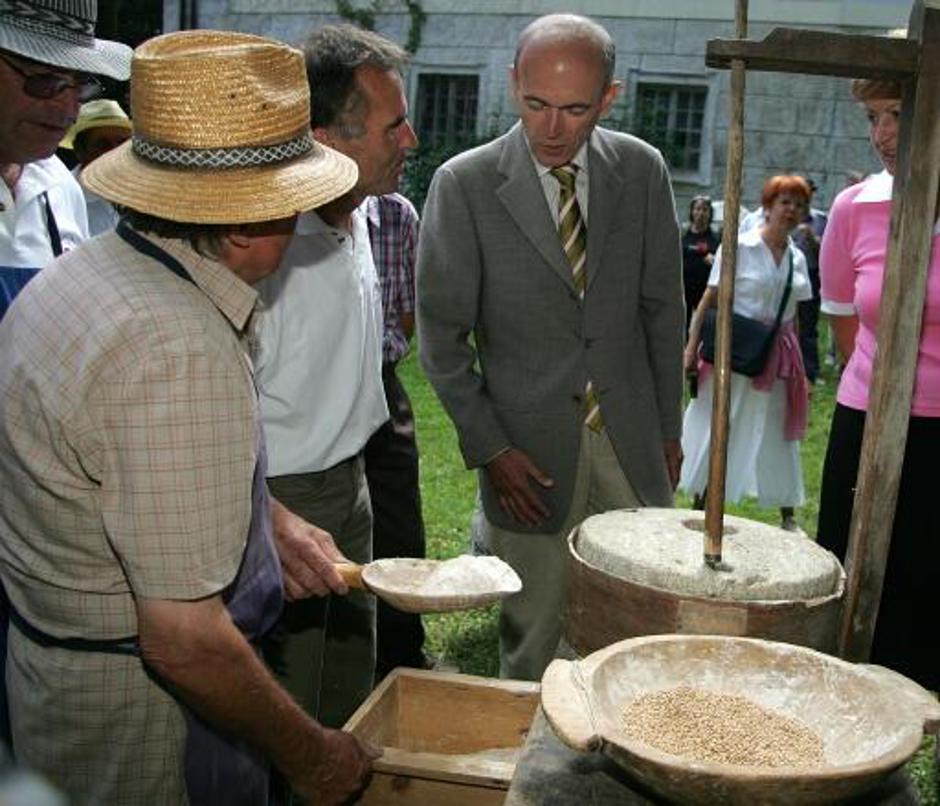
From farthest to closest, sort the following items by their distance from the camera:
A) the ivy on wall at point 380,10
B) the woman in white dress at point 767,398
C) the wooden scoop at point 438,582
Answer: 1. the ivy on wall at point 380,10
2. the woman in white dress at point 767,398
3. the wooden scoop at point 438,582

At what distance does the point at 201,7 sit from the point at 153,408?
58.8ft

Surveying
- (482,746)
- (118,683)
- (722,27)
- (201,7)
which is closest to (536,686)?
(482,746)

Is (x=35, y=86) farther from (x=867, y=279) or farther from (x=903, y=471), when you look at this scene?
(x=903, y=471)

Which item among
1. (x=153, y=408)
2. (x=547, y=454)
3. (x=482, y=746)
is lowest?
(x=482, y=746)

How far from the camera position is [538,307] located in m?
3.28

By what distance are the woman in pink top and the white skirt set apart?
104 inches

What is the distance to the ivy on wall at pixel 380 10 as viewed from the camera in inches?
678

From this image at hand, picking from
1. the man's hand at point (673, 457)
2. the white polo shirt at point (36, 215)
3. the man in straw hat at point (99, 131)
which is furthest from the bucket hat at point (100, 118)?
the man's hand at point (673, 457)

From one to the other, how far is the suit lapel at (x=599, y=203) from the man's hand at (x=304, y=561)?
51.7 inches

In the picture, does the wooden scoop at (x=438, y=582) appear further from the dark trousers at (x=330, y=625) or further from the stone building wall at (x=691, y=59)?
the stone building wall at (x=691, y=59)

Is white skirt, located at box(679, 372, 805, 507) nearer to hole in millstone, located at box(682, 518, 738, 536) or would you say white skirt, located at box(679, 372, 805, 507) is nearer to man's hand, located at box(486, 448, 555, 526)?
man's hand, located at box(486, 448, 555, 526)

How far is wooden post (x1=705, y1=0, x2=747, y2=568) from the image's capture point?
1.99 m

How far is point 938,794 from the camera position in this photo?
3.43 meters

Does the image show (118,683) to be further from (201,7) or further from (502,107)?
(201,7)
